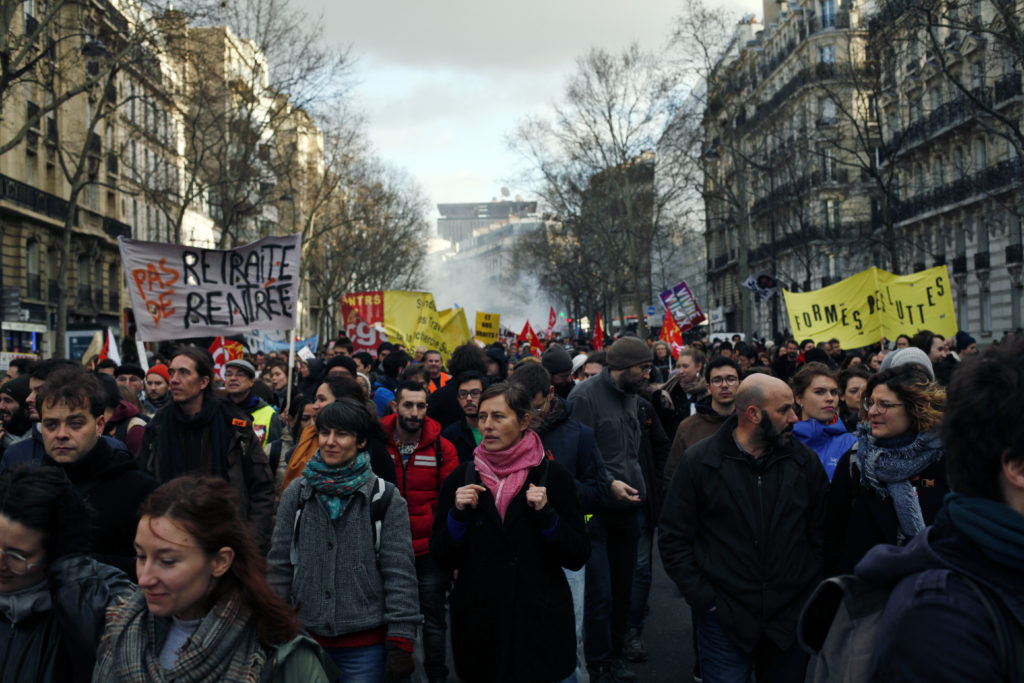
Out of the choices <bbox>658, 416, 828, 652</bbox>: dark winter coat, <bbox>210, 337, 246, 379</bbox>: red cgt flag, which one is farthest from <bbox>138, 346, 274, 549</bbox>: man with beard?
<bbox>210, 337, 246, 379</bbox>: red cgt flag

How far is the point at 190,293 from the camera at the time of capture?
358 inches

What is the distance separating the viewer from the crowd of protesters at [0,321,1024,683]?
247 cm

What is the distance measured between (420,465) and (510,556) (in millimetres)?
1546

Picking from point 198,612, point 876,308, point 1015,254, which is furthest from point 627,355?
point 1015,254

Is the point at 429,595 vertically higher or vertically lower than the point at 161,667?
lower

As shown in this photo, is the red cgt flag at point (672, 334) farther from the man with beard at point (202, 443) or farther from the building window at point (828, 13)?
the building window at point (828, 13)

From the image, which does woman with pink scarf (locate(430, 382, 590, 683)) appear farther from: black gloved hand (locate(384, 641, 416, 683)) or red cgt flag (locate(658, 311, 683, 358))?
red cgt flag (locate(658, 311, 683, 358))

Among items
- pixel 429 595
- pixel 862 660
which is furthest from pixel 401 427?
pixel 862 660

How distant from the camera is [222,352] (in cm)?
1500

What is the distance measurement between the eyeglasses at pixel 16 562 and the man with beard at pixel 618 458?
11.9 feet

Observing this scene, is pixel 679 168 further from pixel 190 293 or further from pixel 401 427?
pixel 401 427

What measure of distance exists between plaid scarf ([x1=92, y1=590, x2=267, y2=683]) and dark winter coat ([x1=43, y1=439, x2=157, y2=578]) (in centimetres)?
96

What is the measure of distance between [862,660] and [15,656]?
6.84 ft

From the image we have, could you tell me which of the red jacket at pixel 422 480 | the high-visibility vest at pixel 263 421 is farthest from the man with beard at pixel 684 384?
the high-visibility vest at pixel 263 421
